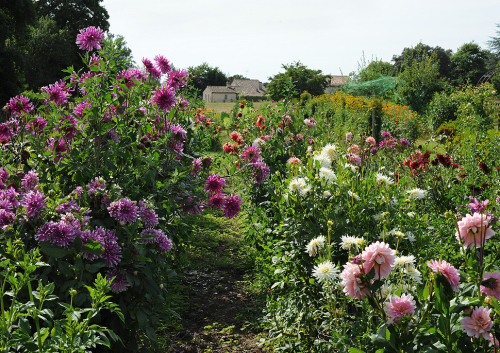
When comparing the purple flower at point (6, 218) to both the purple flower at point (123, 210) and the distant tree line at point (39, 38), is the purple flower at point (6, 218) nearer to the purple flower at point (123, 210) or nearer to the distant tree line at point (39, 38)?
the purple flower at point (123, 210)

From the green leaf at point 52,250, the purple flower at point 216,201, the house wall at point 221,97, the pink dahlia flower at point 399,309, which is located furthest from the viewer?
the house wall at point 221,97

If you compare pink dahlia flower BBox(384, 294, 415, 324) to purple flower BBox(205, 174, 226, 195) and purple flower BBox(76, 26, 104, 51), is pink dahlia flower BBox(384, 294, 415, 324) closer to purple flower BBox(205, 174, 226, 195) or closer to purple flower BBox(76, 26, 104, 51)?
purple flower BBox(205, 174, 226, 195)

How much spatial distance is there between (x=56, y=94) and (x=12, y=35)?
18658mm

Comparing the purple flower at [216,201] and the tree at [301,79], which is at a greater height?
the tree at [301,79]

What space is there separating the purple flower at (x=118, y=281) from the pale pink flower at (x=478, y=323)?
1367 mm

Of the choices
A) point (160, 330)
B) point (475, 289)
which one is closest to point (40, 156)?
point (160, 330)

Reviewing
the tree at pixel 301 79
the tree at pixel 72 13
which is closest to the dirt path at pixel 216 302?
the tree at pixel 301 79

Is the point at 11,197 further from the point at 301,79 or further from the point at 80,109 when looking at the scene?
the point at 301,79

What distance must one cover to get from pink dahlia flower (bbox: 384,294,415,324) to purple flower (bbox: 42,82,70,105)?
2.23 metres

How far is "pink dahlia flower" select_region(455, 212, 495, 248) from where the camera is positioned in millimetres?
1303

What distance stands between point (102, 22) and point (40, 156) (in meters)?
29.6

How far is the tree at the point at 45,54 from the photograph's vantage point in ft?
76.6

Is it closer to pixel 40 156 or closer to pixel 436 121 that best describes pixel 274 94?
pixel 436 121

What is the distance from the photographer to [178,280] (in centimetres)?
359
